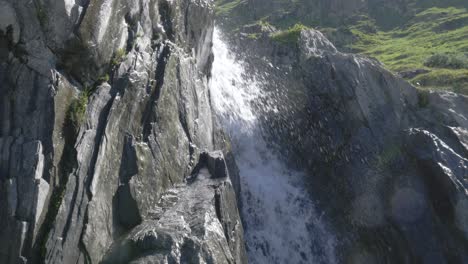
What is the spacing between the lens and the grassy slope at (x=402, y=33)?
97062 millimetres

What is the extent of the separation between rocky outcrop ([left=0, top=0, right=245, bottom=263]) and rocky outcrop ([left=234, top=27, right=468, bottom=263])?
13.9 m

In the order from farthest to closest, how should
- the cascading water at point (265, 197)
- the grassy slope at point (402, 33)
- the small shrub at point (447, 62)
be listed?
the grassy slope at point (402, 33), the small shrub at point (447, 62), the cascading water at point (265, 197)

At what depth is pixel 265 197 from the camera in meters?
33.8

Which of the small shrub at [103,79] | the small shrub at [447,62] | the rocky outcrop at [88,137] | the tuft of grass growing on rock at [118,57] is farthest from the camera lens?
the small shrub at [447,62]

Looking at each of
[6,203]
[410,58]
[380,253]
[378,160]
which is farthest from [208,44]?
[410,58]

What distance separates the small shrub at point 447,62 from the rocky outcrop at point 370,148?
134 feet

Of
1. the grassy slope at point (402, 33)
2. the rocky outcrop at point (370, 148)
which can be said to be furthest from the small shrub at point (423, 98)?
the grassy slope at point (402, 33)

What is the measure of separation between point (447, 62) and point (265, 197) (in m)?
57.0

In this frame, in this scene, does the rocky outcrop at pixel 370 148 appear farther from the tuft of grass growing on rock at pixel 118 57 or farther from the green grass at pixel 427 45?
the green grass at pixel 427 45

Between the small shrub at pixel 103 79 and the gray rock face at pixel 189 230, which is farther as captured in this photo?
the small shrub at pixel 103 79

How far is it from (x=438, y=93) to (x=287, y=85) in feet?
39.6

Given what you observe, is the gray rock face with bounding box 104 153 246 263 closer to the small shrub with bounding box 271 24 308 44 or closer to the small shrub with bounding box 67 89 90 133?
the small shrub with bounding box 67 89 90 133

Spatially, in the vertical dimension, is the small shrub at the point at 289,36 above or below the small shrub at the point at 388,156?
above

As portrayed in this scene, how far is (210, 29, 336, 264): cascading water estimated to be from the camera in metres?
32.0
